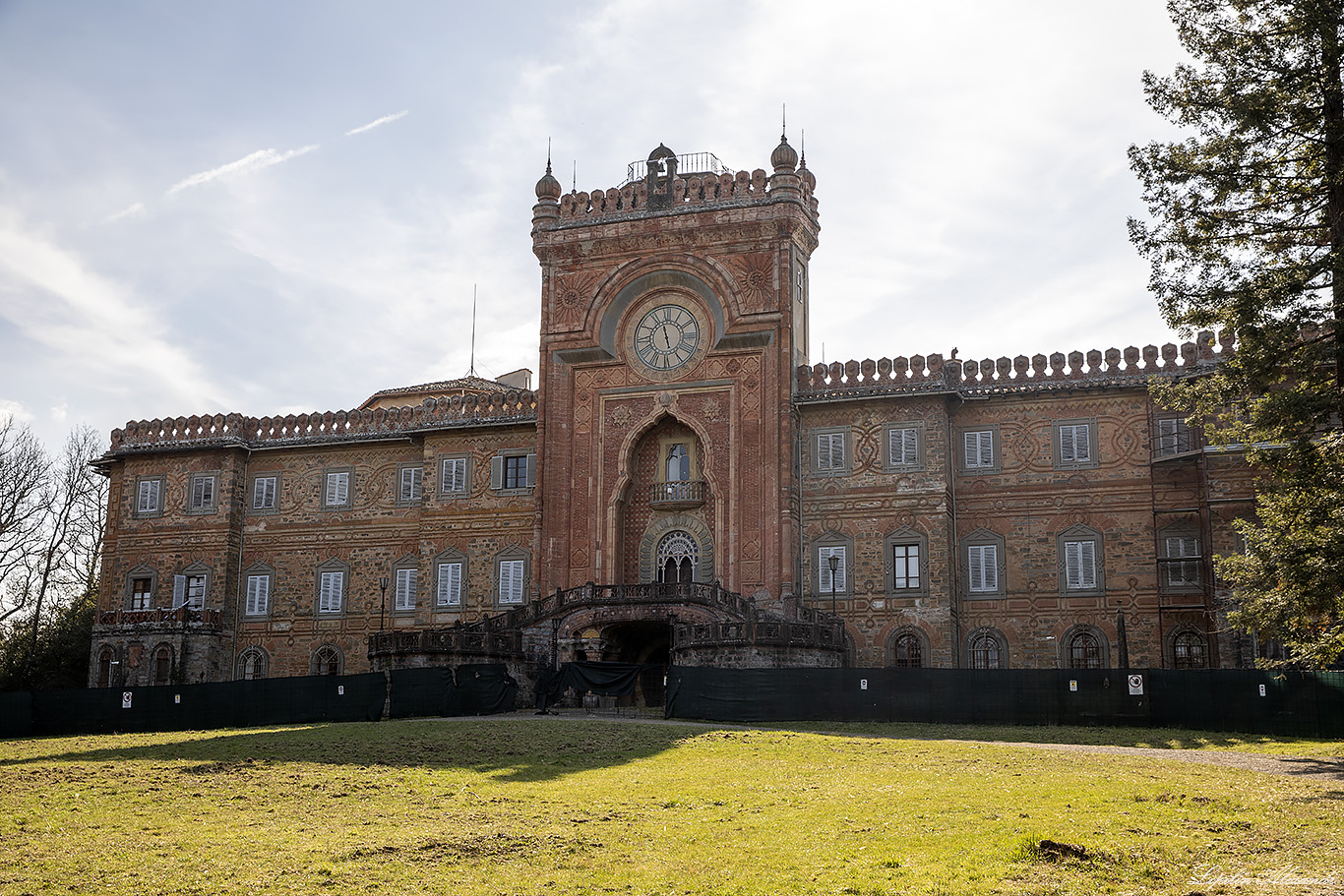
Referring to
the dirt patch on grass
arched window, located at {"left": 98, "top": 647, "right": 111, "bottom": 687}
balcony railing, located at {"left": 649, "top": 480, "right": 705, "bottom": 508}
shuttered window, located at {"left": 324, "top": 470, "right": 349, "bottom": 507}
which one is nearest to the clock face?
balcony railing, located at {"left": 649, "top": 480, "right": 705, "bottom": 508}

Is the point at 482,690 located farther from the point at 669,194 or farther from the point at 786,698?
the point at 669,194

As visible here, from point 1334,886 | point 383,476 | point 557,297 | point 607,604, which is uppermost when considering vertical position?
point 557,297

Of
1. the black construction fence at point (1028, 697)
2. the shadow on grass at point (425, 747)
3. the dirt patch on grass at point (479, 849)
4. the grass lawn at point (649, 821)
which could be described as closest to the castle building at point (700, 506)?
the black construction fence at point (1028, 697)

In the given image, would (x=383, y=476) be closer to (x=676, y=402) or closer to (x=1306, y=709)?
(x=676, y=402)

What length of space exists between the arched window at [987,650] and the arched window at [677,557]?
917cm

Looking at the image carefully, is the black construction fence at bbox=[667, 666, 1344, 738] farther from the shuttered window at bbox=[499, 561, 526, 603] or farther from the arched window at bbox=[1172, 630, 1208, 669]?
the shuttered window at bbox=[499, 561, 526, 603]

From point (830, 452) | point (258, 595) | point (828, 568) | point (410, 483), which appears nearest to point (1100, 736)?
point (828, 568)

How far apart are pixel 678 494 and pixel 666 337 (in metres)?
5.40

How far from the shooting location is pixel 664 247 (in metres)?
45.2

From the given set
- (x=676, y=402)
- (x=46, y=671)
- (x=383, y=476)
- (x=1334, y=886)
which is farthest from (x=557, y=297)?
(x=1334, y=886)

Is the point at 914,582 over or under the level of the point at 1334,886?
over

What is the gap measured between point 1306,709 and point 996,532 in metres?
14.8

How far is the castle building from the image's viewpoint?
4009 cm

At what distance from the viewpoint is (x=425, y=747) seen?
24.7m
